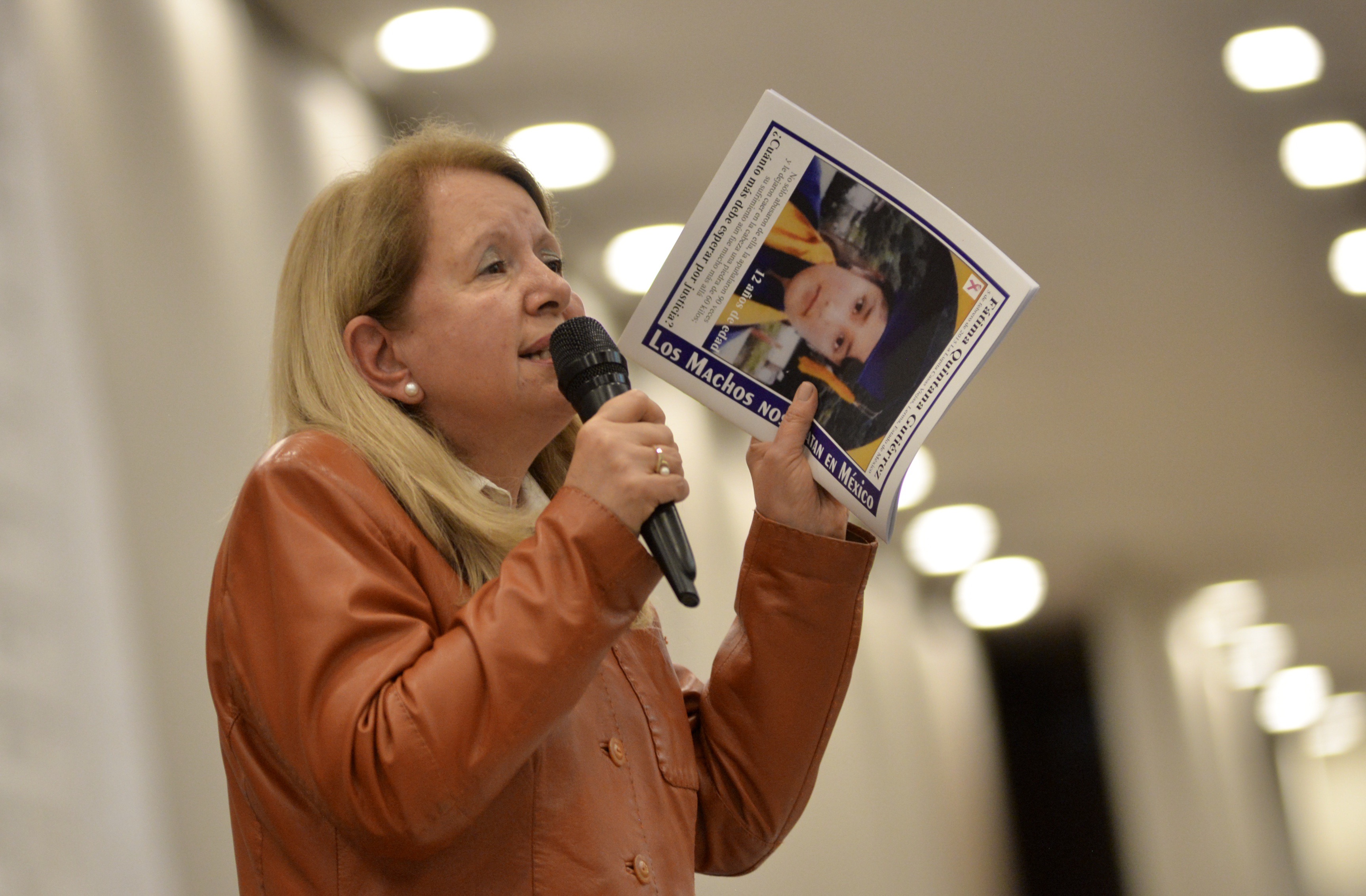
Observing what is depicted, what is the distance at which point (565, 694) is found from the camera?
0.94 m

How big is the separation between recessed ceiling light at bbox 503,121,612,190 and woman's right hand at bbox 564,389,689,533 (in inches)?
76.3

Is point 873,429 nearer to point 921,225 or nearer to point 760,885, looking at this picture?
point 921,225

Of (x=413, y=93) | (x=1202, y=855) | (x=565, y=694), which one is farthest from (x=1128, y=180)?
(x=565, y=694)

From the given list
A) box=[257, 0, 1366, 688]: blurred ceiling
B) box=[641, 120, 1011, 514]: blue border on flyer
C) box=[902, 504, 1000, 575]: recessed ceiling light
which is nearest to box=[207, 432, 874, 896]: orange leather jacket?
box=[641, 120, 1011, 514]: blue border on flyer

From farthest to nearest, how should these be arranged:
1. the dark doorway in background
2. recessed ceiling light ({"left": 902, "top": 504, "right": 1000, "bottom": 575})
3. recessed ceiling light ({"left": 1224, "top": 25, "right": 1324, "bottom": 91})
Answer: recessed ceiling light ({"left": 902, "top": 504, "right": 1000, "bottom": 575}) < the dark doorway in background < recessed ceiling light ({"left": 1224, "top": 25, "right": 1324, "bottom": 91})

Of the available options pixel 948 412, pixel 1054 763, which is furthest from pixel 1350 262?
pixel 1054 763

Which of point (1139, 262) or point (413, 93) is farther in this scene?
point (1139, 262)

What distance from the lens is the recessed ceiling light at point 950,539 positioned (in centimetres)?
464

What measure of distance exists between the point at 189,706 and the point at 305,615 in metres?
0.87

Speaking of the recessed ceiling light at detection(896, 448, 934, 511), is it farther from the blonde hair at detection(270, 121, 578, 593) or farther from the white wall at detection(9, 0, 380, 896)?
the blonde hair at detection(270, 121, 578, 593)

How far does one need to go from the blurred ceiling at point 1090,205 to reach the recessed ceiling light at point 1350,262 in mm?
29

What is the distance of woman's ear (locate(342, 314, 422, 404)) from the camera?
123 centimetres

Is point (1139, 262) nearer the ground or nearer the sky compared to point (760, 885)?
nearer the sky

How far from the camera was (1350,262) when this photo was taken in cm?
352
